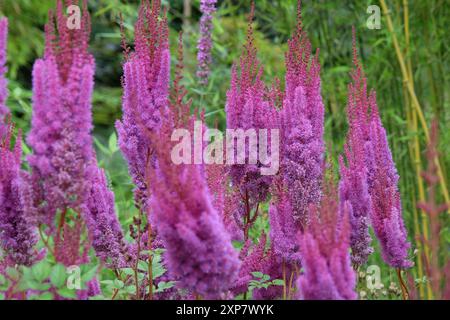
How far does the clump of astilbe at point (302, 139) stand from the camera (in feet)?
7.22

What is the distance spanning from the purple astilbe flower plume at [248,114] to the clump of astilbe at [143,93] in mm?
310

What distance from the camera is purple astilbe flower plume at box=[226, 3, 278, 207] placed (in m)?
2.34

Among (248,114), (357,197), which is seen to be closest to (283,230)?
(357,197)

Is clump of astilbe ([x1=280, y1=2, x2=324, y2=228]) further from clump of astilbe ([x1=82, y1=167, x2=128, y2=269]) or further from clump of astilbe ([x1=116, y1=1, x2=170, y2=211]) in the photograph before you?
clump of astilbe ([x1=82, y1=167, x2=128, y2=269])

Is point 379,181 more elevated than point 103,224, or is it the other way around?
point 379,181

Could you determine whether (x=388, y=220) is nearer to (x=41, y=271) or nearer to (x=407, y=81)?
(x=41, y=271)

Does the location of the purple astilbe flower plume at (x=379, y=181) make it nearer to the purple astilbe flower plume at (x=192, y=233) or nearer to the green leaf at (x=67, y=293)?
the purple astilbe flower plume at (x=192, y=233)

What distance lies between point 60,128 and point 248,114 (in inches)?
32.6

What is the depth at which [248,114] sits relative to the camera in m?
2.33

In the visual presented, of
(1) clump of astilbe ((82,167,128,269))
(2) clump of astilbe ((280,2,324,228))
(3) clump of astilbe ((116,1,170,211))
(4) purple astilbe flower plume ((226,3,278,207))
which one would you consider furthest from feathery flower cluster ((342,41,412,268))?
(1) clump of astilbe ((82,167,128,269))

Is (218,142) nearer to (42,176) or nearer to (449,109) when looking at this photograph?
(42,176)
